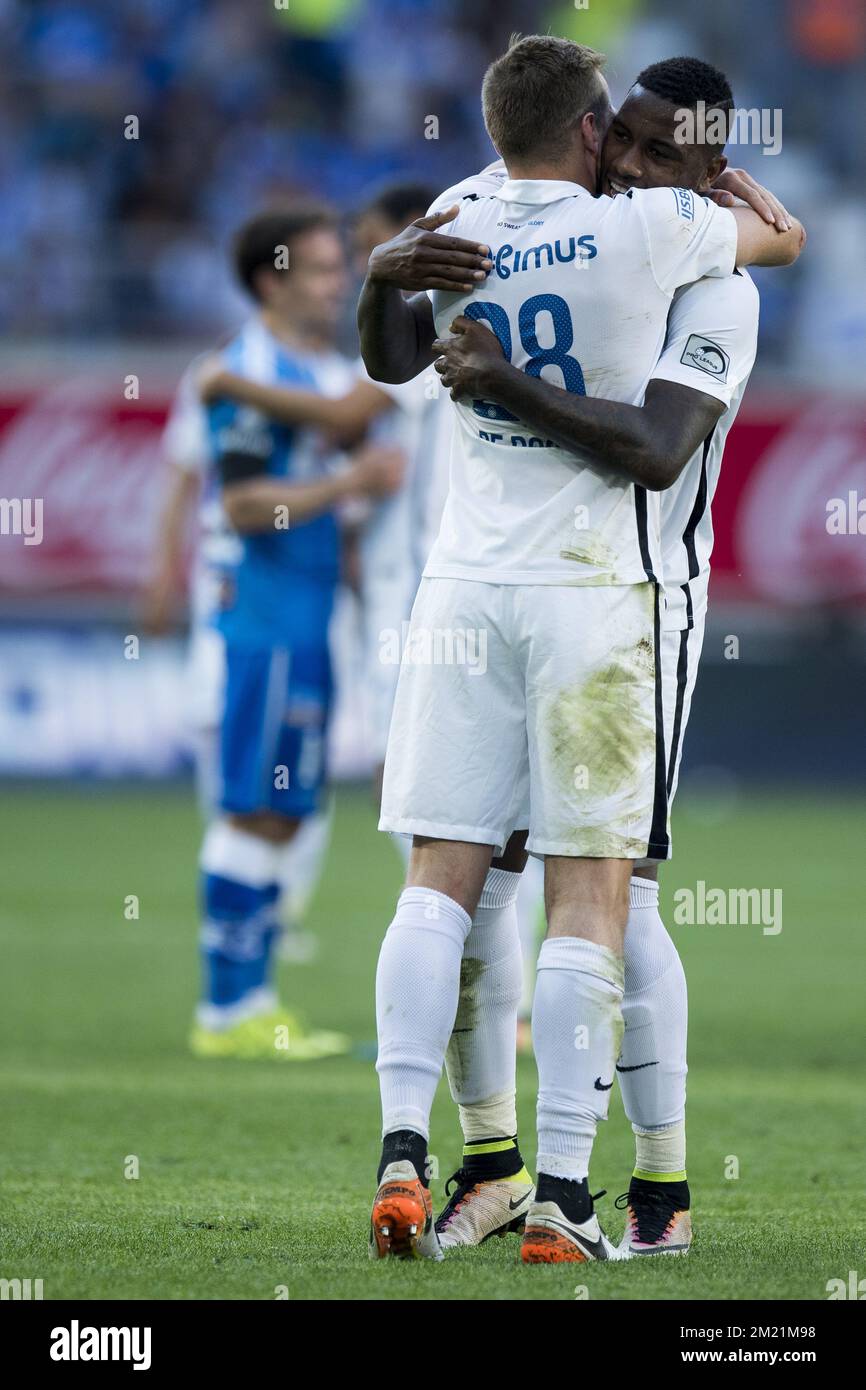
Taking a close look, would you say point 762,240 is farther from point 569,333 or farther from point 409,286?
point 409,286

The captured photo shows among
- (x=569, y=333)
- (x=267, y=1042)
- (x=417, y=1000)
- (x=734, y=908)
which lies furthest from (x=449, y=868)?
(x=734, y=908)

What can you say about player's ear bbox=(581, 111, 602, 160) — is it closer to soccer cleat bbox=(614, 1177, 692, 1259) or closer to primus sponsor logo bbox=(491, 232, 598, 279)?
primus sponsor logo bbox=(491, 232, 598, 279)

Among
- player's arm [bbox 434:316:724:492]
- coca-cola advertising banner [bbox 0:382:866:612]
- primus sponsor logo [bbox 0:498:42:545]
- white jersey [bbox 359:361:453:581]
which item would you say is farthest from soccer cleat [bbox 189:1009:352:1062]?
primus sponsor logo [bbox 0:498:42:545]

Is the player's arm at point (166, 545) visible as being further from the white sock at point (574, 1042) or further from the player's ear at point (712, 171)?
the white sock at point (574, 1042)

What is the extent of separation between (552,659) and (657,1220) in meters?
1.04

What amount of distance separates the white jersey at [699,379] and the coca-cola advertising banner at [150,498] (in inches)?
422

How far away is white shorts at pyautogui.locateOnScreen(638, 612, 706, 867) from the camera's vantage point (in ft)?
11.7

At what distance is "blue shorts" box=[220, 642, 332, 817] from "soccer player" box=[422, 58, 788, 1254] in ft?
10.3

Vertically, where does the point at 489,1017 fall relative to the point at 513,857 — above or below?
below

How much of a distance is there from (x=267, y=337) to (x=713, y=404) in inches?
145

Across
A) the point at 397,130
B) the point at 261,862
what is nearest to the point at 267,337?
the point at 261,862

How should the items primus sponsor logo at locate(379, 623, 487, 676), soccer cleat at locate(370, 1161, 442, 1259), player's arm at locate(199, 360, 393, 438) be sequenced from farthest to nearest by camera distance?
player's arm at locate(199, 360, 393, 438) < primus sponsor logo at locate(379, 623, 487, 676) < soccer cleat at locate(370, 1161, 442, 1259)

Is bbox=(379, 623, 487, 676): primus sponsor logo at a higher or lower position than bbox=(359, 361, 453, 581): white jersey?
lower

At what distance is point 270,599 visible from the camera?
275 inches
